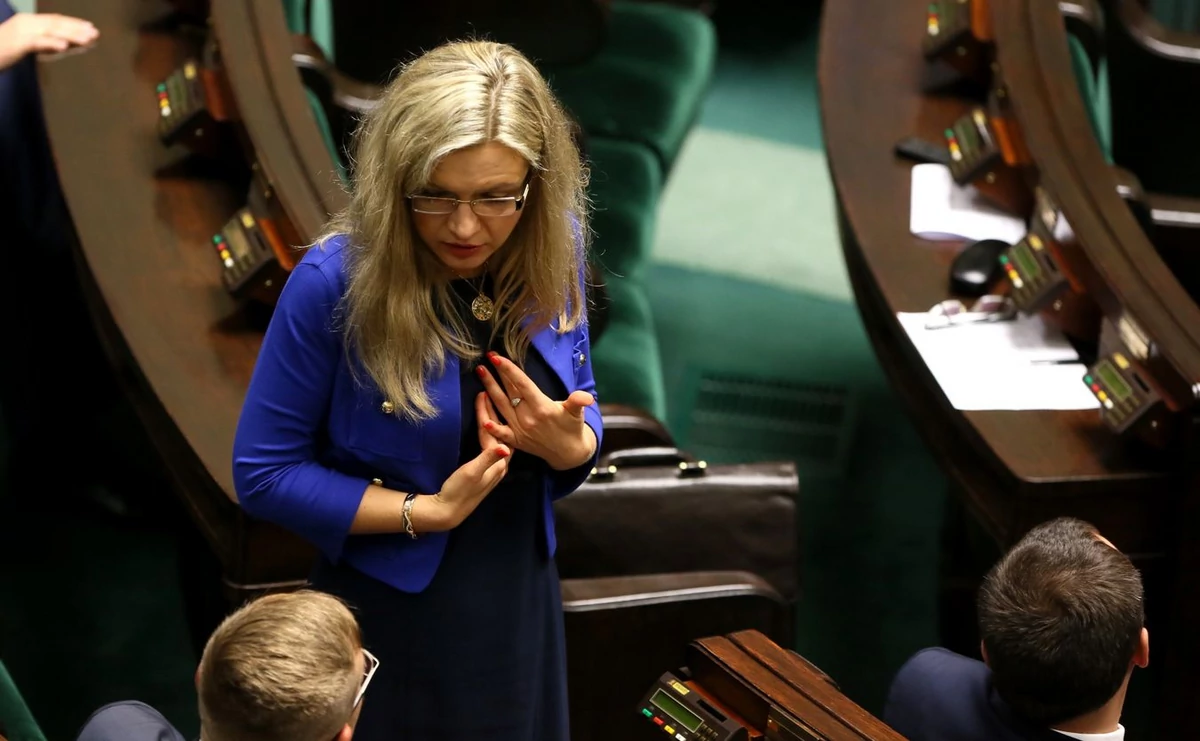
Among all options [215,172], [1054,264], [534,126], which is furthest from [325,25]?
[534,126]

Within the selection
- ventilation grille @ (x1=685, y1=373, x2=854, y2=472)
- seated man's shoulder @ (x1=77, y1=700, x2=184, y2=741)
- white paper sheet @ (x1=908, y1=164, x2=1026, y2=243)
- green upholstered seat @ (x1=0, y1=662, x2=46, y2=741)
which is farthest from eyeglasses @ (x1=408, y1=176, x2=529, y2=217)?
ventilation grille @ (x1=685, y1=373, x2=854, y2=472)

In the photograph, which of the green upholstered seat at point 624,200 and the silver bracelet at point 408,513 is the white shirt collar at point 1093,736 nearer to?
the silver bracelet at point 408,513

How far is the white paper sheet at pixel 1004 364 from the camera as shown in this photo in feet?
8.82

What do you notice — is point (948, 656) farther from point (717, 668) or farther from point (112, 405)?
point (112, 405)

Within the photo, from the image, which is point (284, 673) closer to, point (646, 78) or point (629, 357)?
point (629, 357)

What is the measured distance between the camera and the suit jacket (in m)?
1.78

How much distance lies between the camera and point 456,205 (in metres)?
1.59

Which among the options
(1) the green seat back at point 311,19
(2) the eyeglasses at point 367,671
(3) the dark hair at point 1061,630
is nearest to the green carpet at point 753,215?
(1) the green seat back at point 311,19

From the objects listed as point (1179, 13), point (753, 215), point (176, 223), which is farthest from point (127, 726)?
point (1179, 13)

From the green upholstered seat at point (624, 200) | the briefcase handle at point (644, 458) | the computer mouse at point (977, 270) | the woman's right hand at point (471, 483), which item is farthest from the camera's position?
the green upholstered seat at point (624, 200)

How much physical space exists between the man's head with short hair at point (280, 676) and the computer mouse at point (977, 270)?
5.75 feet

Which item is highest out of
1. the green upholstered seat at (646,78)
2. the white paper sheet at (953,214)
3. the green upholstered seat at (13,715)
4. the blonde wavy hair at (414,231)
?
the blonde wavy hair at (414,231)

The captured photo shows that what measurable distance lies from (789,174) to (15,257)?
10.1ft

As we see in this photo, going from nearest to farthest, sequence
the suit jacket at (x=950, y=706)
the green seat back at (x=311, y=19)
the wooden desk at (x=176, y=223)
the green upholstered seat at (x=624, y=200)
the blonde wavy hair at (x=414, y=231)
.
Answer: the blonde wavy hair at (x=414, y=231) → the suit jacket at (x=950, y=706) → the wooden desk at (x=176, y=223) → the green seat back at (x=311, y=19) → the green upholstered seat at (x=624, y=200)
